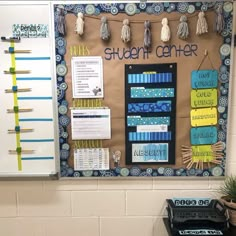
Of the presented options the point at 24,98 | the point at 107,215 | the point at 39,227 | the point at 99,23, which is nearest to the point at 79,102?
the point at 24,98

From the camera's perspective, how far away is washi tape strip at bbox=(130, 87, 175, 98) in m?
1.58

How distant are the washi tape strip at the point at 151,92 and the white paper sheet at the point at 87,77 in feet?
0.65

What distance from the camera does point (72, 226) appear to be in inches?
67.9

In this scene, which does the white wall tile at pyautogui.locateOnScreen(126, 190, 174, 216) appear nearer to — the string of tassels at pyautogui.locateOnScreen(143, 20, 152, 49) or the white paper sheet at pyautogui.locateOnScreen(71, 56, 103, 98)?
the white paper sheet at pyautogui.locateOnScreen(71, 56, 103, 98)

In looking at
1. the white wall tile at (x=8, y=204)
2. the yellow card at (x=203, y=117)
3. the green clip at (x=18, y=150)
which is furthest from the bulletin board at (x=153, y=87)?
the white wall tile at (x=8, y=204)

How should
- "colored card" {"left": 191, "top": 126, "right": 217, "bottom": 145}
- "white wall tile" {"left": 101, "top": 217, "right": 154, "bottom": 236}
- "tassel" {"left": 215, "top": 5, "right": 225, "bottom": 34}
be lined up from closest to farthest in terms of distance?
"tassel" {"left": 215, "top": 5, "right": 225, "bottom": 34} → "colored card" {"left": 191, "top": 126, "right": 217, "bottom": 145} → "white wall tile" {"left": 101, "top": 217, "right": 154, "bottom": 236}

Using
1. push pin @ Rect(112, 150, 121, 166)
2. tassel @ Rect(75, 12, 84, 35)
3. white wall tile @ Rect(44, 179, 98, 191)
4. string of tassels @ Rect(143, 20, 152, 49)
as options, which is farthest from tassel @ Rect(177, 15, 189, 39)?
white wall tile @ Rect(44, 179, 98, 191)

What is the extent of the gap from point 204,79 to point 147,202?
796 mm

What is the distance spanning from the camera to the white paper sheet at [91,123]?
1.60 m

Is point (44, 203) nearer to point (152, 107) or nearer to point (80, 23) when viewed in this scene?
point (152, 107)

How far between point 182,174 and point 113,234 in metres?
0.57

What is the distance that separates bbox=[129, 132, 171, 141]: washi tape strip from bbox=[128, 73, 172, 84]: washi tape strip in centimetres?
29

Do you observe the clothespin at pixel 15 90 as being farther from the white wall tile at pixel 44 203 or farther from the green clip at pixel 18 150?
the white wall tile at pixel 44 203

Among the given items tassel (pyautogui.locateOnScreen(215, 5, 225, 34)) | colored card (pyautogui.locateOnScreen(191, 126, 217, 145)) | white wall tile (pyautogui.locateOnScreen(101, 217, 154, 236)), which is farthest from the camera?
white wall tile (pyautogui.locateOnScreen(101, 217, 154, 236))
